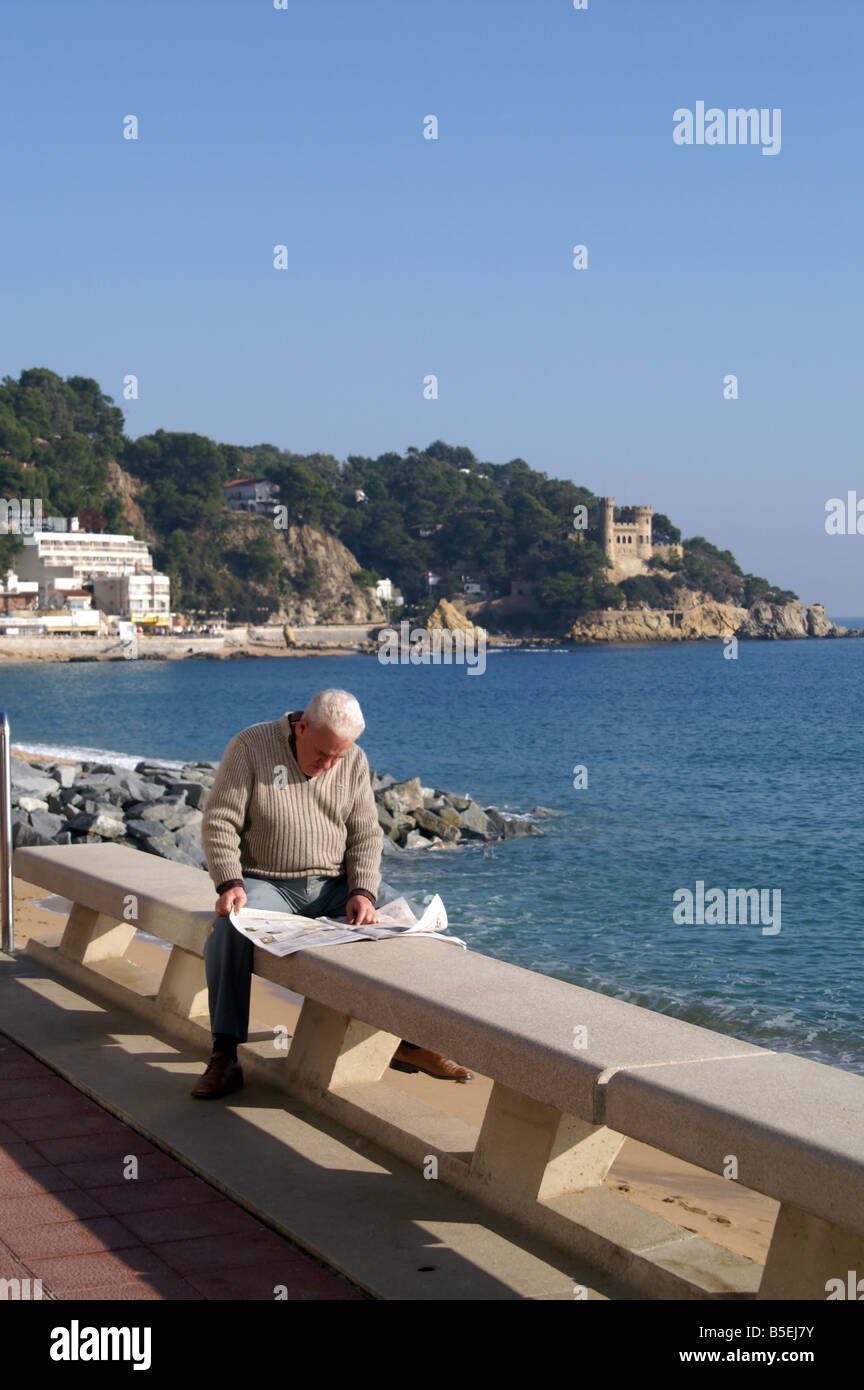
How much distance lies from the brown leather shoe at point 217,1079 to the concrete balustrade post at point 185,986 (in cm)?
76

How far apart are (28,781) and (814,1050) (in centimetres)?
1306

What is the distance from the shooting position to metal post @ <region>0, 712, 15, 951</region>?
273 inches

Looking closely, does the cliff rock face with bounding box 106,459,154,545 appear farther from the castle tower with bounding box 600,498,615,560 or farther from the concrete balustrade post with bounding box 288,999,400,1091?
the concrete balustrade post with bounding box 288,999,400,1091

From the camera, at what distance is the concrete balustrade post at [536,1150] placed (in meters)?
3.87

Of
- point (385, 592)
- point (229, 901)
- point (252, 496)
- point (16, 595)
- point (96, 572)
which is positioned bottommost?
point (229, 901)

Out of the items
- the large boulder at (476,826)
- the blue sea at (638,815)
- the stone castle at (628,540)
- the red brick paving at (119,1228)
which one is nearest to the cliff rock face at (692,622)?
the stone castle at (628,540)

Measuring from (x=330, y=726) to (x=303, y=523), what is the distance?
162 meters

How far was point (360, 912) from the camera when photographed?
5.20m

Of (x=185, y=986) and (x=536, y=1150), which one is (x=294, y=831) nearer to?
(x=185, y=986)

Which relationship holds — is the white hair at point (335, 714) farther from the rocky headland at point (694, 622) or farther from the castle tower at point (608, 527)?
the castle tower at point (608, 527)

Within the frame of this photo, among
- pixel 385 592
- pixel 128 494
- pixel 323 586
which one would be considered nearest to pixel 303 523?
pixel 323 586

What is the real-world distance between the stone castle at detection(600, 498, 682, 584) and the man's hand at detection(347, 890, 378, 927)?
163m

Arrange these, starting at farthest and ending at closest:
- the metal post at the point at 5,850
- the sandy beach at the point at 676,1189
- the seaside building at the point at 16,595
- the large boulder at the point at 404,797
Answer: the seaside building at the point at 16,595
the large boulder at the point at 404,797
the metal post at the point at 5,850
the sandy beach at the point at 676,1189
